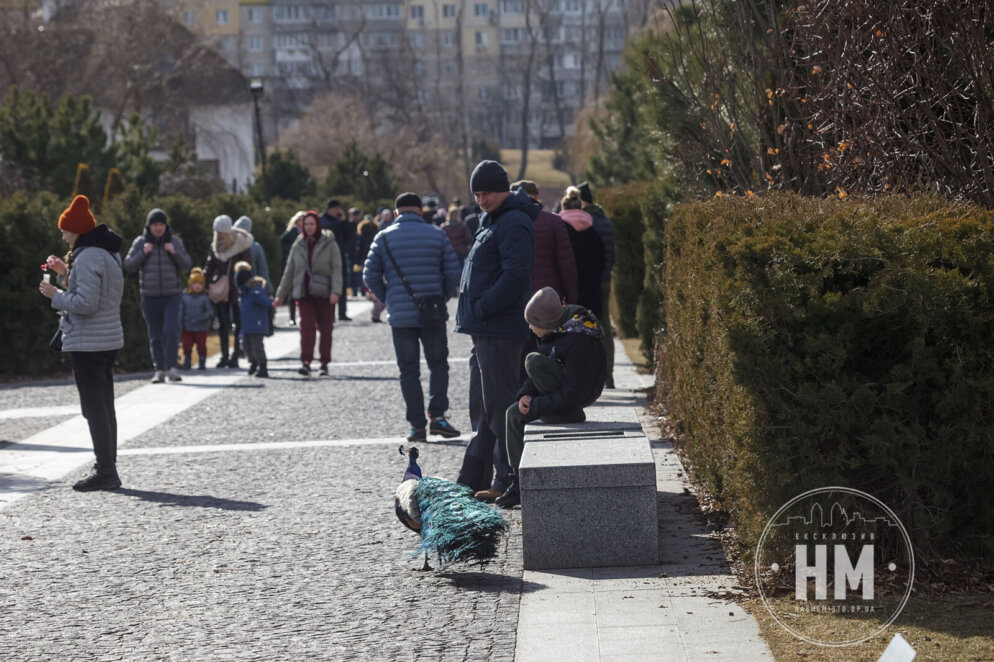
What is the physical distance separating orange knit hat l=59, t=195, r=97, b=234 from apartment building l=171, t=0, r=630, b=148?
10044 cm

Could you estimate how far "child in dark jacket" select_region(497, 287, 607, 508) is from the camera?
7.99 metres

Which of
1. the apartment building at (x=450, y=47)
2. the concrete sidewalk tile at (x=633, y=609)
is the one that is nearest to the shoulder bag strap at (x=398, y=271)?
the concrete sidewalk tile at (x=633, y=609)

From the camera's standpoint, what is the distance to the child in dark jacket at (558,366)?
7992 millimetres

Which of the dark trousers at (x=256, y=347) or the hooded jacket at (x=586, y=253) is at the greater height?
the hooded jacket at (x=586, y=253)

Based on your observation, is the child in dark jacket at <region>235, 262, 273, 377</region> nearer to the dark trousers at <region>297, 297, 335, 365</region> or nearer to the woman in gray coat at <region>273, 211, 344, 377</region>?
the woman in gray coat at <region>273, 211, 344, 377</region>

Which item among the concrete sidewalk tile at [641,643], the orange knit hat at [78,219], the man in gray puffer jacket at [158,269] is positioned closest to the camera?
the concrete sidewalk tile at [641,643]

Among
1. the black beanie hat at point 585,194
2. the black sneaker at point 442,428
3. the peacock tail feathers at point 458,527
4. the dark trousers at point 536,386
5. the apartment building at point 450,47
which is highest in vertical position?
the apartment building at point 450,47

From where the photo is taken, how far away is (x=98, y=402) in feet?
31.6

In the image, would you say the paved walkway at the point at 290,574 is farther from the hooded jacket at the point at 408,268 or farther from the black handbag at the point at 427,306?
the hooded jacket at the point at 408,268

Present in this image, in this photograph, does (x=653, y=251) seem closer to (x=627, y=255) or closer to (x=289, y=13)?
(x=627, y=255)

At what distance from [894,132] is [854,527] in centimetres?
335

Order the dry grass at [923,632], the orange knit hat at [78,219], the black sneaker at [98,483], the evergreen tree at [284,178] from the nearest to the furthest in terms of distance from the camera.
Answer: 1. the dry grass at [923,632]
2. the black sneaker at [98,483]
3. the orange knit hat at [78,219]
4. the evergreen tree at [284,178]

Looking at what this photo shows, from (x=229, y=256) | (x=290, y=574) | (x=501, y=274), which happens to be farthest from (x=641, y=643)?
(x=229, y=256)

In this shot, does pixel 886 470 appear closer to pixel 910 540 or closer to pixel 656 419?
pixel 910 540
